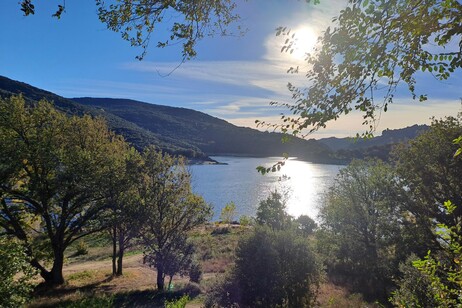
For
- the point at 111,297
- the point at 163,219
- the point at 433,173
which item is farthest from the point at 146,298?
the point at 433,173

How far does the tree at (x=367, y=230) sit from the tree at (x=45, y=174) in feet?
76.1

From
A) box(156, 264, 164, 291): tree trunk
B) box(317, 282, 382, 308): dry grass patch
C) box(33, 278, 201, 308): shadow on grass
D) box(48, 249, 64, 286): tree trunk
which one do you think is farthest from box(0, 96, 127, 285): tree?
box(317, 282, 382, 308): dry grass patch

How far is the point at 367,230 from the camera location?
1300 inches

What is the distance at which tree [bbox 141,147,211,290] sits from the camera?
78.8ft

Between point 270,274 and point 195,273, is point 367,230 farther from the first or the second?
point 270,274

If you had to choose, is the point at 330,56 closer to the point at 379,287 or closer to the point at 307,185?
the point at 379,287

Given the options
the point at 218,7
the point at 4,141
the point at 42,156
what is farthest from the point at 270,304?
the point at 4,141

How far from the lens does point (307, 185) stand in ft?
454

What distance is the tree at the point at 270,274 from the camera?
1661cm

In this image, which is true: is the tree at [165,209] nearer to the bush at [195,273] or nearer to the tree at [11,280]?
the bush at [195,273]

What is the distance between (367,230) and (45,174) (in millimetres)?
29810

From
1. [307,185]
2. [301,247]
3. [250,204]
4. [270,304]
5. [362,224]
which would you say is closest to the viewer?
[270,304]

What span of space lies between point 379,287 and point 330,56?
2775 cm

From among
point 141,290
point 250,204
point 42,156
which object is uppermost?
point 42,156
